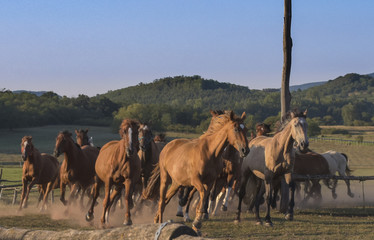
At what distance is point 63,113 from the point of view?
9538 centimetres

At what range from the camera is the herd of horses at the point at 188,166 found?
32.6ft

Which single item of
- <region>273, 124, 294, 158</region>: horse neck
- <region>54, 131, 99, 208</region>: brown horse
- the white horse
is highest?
<region>273, 124, 294, 158</region>: horse neck

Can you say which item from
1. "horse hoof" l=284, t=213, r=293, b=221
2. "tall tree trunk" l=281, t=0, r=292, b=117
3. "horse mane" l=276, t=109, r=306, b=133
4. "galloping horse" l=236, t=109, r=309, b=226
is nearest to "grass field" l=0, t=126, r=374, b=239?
"horse hoof" l=284, t=213, r=293, b=221

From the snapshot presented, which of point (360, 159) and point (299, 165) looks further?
point (360, 159)

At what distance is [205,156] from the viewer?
9914 mm

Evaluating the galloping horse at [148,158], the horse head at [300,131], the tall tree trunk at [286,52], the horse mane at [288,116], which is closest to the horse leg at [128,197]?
the galloping horse at [148,158]

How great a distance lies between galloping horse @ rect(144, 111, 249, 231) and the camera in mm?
9672

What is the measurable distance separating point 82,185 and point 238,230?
191 inches

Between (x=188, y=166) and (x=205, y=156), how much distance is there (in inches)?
16.7

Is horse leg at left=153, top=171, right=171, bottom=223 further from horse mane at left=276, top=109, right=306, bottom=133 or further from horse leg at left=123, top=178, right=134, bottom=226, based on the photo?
horse mane at left=276, top=109, right=306, bottom=133

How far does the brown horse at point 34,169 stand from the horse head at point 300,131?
7.25 metres

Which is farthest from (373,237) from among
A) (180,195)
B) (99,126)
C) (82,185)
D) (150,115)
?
(99,126)

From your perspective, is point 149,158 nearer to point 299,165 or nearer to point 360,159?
point 299,165

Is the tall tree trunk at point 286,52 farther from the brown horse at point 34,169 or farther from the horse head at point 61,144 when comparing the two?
the brown horse at point 34,169
